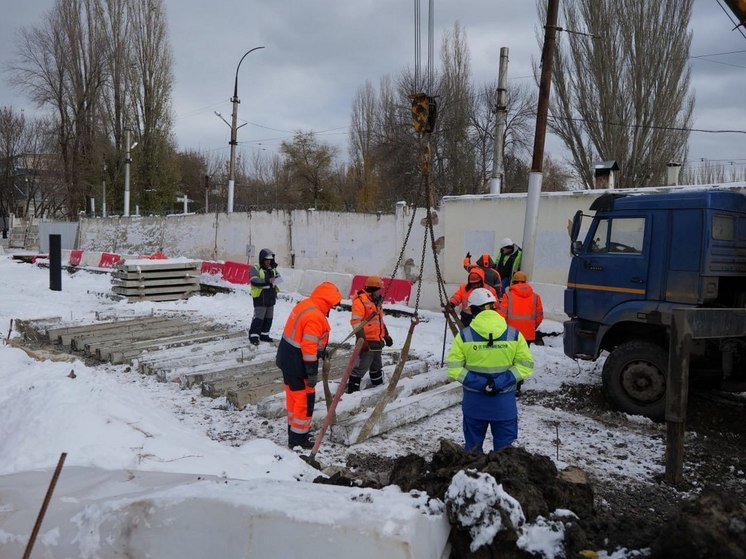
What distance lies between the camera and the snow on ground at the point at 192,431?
452cm

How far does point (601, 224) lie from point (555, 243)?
169 inches

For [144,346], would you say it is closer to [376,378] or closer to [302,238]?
[376,378]

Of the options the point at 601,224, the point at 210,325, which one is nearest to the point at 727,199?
the point at 601,224

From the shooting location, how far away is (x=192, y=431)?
5.94 m

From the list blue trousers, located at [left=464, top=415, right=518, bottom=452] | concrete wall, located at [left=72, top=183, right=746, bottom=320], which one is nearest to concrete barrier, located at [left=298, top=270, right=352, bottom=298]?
concrete wall, located at [left=72, top=183, right=746, bottom=320]

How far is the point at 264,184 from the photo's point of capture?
53156mm

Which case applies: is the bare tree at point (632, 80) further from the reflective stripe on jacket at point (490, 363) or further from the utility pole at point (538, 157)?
the reflective stripe on jacket at point (490, 363)

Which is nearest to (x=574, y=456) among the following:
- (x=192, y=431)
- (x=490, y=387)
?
(x=490, y=387)

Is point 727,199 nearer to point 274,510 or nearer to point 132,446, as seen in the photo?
point 274,510

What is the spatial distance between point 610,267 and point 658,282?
1.95ft

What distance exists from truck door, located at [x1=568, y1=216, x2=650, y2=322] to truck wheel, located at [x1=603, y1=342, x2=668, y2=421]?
0.58 metres

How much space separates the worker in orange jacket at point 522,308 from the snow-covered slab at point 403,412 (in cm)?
122

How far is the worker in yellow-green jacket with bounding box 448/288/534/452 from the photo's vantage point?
4789 mm

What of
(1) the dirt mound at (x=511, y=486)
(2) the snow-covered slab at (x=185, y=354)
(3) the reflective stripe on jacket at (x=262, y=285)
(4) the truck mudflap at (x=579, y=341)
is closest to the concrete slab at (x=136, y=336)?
(2) the snow-covered slab at (x=185, y=354)
